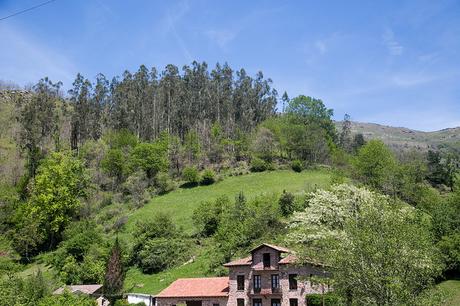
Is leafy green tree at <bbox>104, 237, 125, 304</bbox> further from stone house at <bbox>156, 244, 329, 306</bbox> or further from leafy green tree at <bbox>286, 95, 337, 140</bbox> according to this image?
leafy green tree at <bbox>286, 95, 337, 140</bbox>

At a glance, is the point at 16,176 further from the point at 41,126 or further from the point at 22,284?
the point at 22,284

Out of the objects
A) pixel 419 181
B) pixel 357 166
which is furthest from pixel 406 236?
pixel 419 181

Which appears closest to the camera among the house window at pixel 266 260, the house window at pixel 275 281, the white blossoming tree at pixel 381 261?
the white blossoming tree at pixel 381 261

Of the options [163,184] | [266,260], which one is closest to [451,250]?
[266,260]

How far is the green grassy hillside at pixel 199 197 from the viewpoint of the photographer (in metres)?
54.7

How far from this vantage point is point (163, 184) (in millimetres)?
83938

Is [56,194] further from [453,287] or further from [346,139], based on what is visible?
[346,139]

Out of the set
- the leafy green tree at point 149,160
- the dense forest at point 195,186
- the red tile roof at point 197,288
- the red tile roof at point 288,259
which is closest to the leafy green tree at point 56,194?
the dense forest at point 195,186

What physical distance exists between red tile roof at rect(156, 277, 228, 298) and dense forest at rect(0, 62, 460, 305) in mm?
4471

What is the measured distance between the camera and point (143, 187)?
271ft

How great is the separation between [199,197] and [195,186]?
6918 millimetres

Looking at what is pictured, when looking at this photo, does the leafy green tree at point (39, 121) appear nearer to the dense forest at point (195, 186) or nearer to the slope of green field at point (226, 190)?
the dense forest at point (195, 186)

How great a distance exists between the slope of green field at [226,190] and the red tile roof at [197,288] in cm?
1859

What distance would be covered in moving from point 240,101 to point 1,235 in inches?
2607
